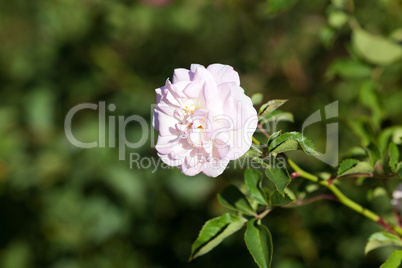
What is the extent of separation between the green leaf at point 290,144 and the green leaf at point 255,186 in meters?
0.16

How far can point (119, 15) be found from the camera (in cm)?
199

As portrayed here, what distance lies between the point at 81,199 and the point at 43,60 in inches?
26.4

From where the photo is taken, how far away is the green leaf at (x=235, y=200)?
2.96 ft

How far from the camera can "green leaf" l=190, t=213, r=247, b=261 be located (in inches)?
33.4

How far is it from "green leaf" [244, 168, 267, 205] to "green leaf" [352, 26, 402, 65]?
2.18 feet

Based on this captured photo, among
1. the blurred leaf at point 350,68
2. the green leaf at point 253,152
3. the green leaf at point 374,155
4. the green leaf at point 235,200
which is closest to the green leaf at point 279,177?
the green leaf at point 253,152

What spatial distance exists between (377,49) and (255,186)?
707 millimetres

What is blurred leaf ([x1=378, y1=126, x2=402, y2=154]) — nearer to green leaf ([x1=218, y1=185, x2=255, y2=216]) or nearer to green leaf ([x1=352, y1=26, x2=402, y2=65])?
green leaf ([x1=352, y1=26, x2=402, y2=65])

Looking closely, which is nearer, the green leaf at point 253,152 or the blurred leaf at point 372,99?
the green leaf at point 253,152

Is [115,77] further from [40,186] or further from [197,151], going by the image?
[197,151]

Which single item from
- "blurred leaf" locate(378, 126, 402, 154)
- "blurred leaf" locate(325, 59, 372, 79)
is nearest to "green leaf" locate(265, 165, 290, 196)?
"blurred leaf" locate(378, 126, 402, 154)

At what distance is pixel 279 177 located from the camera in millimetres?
765

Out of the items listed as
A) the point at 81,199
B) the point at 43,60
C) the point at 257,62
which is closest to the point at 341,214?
the point at 257,62

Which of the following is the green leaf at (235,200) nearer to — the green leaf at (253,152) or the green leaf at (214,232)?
the green leaf at (214,232)
